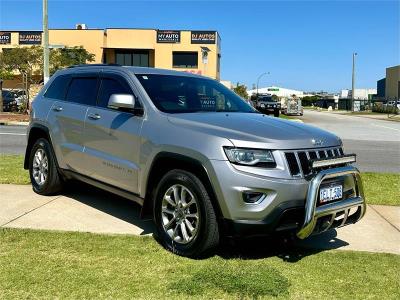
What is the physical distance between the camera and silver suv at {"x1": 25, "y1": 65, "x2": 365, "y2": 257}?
412 centimetres

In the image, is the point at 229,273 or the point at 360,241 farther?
the point at 360,241

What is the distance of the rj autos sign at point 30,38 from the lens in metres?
54.8

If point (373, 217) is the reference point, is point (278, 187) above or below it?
above

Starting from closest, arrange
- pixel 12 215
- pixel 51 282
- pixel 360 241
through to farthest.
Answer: pixel 51 282, pixel 360 241, pixel 12 215

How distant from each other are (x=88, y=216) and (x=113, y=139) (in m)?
Answer: 1.16

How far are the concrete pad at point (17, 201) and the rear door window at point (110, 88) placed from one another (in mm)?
1648

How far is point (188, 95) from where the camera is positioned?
5453mm

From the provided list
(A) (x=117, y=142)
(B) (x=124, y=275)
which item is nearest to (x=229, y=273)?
(B) (x=124, y=275)

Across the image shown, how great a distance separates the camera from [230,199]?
13.4 feet

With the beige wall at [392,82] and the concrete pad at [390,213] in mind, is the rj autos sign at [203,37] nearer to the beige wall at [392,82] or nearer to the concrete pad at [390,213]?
the concrete pad at [390,213]

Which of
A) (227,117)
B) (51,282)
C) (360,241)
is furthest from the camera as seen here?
(360,241)

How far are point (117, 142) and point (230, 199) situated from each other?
166 centimetres

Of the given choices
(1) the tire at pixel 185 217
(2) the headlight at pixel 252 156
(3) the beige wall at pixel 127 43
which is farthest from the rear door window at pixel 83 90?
(3) the beige wall at pixel 127 43

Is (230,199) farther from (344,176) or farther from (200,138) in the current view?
(344,176)
